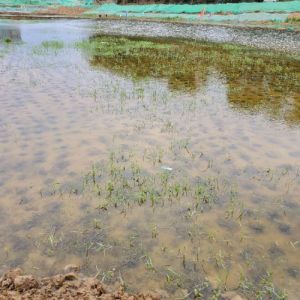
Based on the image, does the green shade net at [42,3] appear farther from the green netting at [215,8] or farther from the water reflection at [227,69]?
the water reflection at [227,69]

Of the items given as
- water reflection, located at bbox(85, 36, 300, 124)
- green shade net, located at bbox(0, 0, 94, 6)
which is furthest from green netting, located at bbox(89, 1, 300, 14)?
water reflection, located at bbox(85, 36, 300, 124)

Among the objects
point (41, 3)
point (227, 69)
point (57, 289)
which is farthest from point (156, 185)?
point (41, 3)

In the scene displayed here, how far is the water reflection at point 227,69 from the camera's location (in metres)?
11.2

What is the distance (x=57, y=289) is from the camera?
3.65 metres

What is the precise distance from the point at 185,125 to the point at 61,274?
593 centimetres

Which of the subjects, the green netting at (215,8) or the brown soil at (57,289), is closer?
the brown soil at (57,289)

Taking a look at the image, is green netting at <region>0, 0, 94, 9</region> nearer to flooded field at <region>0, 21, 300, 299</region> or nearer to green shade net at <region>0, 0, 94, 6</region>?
green shade net at <region>0, 0, 94, 6</region>

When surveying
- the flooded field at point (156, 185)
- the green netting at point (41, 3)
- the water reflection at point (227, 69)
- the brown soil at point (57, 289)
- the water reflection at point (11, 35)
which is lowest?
the green netting at point (41, 3)

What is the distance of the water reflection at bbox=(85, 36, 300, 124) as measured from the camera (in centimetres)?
1125

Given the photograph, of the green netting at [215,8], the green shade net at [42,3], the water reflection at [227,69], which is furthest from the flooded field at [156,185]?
the green shade net at [42,3]

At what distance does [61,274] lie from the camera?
396 centimetres

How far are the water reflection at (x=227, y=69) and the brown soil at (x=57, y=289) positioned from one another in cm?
761

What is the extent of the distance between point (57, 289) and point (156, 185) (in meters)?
2.84

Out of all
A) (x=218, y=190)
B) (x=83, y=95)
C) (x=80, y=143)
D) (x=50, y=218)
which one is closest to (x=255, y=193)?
(x=218, y=190)
